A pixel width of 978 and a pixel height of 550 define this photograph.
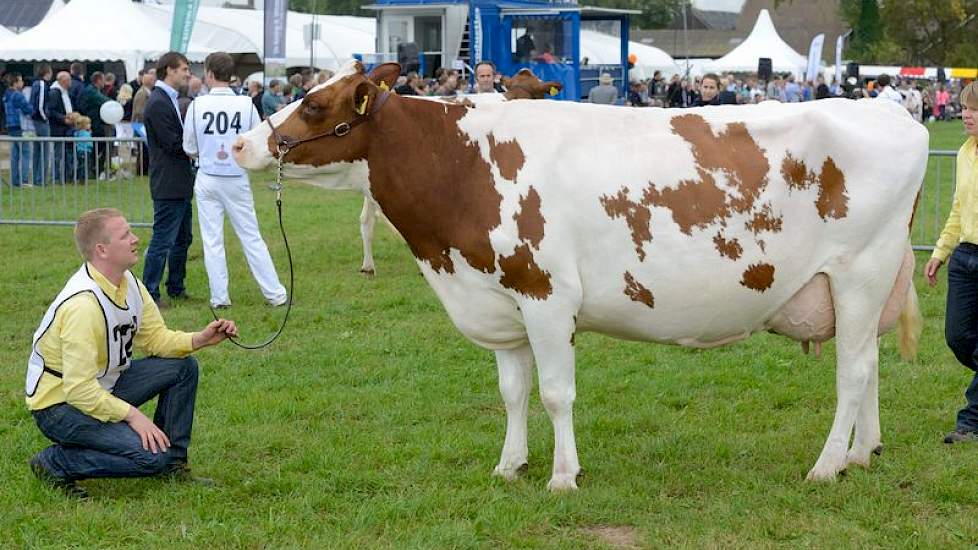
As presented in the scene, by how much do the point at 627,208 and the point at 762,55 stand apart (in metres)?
58.4

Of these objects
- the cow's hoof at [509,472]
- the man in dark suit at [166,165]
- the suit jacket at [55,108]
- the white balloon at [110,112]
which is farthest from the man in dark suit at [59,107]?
the cow's hoof at [509,472]

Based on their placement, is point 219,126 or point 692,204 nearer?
point 692,204

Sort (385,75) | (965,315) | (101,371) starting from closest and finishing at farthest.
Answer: (101,371)
(385,75)
(965,315)

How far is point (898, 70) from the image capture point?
6131 centimetres

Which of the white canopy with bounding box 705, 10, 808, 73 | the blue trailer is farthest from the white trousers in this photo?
the white canopy with bounding box 705, 10, 808, 73

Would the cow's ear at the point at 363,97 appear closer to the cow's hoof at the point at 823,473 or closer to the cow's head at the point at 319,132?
the cow's head at the point at 319,132

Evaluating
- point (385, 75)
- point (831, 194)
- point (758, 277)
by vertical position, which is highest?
point (385, 75)

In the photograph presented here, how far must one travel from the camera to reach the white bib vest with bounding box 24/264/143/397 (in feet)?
19.0

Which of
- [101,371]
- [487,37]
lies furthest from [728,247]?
[487,37]

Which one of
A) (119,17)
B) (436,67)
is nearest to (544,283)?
(436,67)

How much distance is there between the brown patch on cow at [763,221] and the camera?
19.4 feet

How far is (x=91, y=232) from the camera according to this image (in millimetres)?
5812

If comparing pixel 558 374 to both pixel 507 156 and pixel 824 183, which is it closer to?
pixel 507 156

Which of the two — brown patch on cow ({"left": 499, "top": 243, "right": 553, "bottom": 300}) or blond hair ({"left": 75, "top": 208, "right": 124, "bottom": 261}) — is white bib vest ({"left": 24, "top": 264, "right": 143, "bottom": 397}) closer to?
blond hair ({"left": 75, "top": 208, "right": 124, "bottom": 261})
